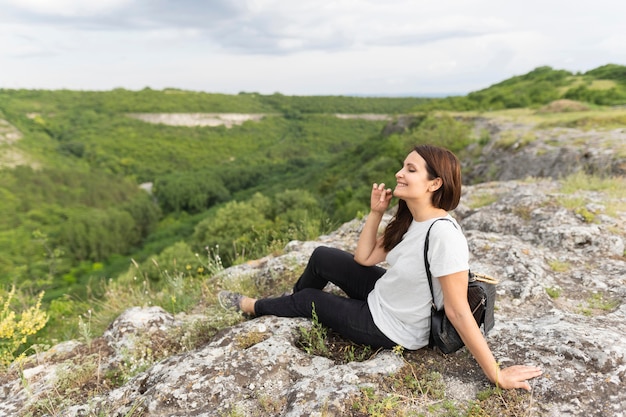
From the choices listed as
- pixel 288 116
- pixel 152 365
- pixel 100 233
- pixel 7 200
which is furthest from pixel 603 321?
pixel 288 116

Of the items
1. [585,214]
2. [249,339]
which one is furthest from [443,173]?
[585,214]

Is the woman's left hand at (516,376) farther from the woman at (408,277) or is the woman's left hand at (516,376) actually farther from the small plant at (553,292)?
the small plant at (553,292)

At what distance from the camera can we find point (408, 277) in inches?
103

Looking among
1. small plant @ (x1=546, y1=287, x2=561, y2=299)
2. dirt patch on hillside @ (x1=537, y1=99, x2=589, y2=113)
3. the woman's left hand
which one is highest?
dirt patch on hillside @ (x1=537, y1=99, x2=589, y2=113)

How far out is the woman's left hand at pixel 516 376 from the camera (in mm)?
2311

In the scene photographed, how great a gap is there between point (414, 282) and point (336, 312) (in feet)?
2.54

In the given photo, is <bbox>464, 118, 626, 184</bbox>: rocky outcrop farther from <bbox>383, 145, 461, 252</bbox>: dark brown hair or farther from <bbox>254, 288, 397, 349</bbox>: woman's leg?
<bbox>254, 288, 397, 349</bbox>: woman's leg

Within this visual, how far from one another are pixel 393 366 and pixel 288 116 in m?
173

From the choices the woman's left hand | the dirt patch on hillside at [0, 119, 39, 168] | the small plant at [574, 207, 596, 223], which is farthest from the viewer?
the dirt patch on hillside at [0, 119, 39, 168]

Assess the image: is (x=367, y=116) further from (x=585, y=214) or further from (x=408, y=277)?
(x=408, y=277)

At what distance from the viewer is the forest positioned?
10.5 metres

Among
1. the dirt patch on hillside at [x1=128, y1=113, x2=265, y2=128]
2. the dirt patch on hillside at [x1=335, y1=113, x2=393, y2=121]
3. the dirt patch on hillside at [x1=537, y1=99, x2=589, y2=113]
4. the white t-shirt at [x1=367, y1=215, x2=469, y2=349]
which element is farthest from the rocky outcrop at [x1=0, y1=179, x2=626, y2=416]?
the dirt patch on hillside at [x1=128, y1=113, x2=265, y2=128]

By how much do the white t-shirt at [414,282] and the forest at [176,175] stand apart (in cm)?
280

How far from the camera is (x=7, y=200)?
75.9 meters
